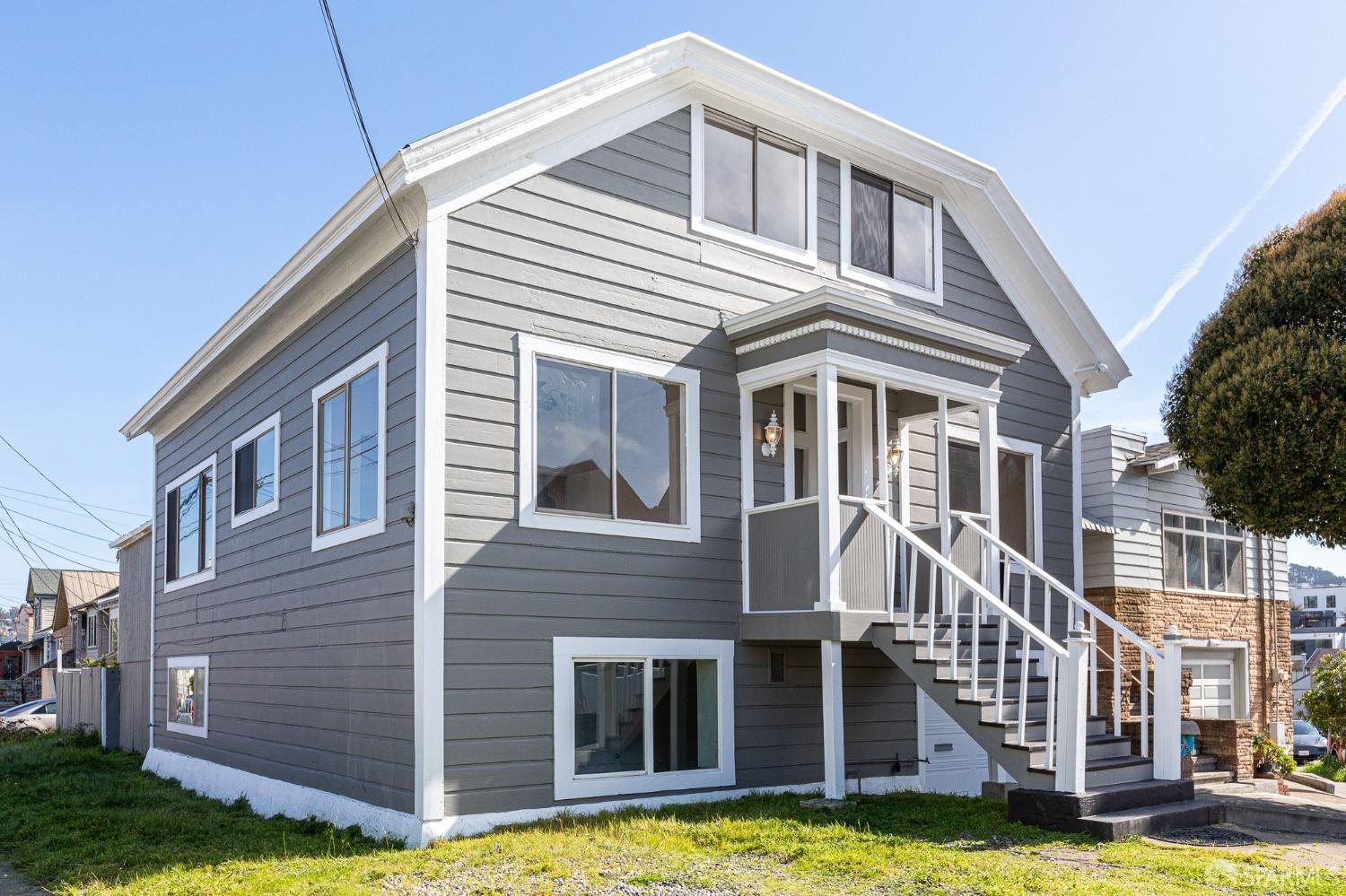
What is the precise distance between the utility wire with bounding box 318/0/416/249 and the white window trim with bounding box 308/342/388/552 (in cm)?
110

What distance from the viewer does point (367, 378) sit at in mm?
10742

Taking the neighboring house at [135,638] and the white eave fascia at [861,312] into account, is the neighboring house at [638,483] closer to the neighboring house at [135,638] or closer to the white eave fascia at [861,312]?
the white eave fascia at [861,312]

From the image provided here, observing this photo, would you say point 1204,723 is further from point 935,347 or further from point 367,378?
point 367,378

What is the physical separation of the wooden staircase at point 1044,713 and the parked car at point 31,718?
22.8 meters

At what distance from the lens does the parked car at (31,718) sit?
26.3m

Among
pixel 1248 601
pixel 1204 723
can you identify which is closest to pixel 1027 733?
pixel 1204 723

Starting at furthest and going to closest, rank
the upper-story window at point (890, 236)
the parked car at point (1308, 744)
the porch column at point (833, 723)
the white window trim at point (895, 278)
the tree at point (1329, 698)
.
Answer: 1. the parked car at point (1308, 744)
2. the tree at point (1329, 698)
3. the upper-story window at point (890, 236)
4. the white window trim at point (895, 278)
5. the porch column at point (833, 723)

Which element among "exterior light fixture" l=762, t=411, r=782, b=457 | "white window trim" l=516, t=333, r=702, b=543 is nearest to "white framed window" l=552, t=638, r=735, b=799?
"white window trim" l=516, t=333, r=702, b=543

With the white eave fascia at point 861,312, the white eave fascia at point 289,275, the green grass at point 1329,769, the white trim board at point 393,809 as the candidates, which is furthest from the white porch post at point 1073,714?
the green grass at point 1329,769

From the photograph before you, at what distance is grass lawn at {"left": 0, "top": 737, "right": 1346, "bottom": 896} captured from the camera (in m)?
7.06

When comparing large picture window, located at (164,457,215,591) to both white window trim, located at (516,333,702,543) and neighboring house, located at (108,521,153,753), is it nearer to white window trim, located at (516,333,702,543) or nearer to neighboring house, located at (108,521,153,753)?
neighboring house, located at (108,521,153,753)

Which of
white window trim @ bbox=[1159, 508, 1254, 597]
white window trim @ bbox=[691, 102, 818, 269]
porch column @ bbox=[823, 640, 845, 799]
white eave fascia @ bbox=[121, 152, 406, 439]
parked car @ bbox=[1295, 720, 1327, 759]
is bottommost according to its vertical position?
parked car @ bbox=[1295, 720, 1327, 759]

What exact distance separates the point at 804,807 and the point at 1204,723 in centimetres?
1005

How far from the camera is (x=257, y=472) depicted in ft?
45.3
